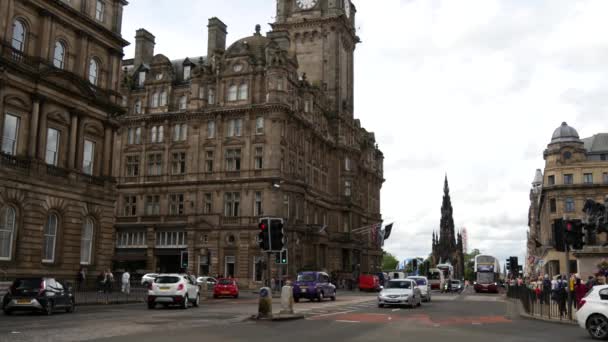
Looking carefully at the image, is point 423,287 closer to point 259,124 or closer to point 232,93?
point 259,124

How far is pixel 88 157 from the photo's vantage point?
41.0 meters

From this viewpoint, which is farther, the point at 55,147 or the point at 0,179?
the point at 55,147

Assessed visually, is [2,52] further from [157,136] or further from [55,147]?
[157,136]

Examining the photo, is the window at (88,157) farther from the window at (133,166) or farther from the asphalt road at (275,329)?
the window at (133,166)

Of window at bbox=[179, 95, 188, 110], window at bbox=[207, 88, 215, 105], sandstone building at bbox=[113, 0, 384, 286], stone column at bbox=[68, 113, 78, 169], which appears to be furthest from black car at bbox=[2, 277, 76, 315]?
window at bbox=[179, 95, 188, 110]

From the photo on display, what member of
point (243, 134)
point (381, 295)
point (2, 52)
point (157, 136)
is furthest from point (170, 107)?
point (381, 295)

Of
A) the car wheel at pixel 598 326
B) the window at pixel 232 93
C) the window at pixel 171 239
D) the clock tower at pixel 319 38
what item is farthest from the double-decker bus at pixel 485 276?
the car wheel at pixel 598 326

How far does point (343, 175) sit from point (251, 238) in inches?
895

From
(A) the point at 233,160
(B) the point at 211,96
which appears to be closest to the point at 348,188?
(A) the point at 233,160

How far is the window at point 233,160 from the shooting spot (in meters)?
65.0

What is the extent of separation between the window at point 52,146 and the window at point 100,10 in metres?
8.90

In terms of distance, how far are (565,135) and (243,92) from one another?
49064 millimetres

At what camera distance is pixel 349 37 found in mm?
84375

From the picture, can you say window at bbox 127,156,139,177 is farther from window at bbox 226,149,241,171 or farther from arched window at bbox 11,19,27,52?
arched window at bbox 11,19,27,52
